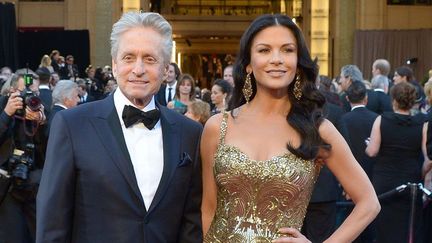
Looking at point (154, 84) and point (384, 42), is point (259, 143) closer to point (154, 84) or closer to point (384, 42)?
point (154, 84)

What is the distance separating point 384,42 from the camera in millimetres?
25469

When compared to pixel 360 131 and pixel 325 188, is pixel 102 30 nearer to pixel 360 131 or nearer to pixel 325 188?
pixel 360 131

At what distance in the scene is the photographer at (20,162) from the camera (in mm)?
7609

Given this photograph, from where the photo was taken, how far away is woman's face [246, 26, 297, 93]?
4.01 meters

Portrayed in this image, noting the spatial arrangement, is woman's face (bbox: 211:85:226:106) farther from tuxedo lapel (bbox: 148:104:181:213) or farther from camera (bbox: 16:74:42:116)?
tuxedo lapel (bbox: 148:104:181:213)

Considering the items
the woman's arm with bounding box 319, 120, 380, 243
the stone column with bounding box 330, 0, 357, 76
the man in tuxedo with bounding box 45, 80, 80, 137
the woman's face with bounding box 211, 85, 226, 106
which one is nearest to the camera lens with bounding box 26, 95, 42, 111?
the man in tuxedo with bounding box 45, 80, 80, 137

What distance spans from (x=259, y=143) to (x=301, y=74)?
1.27ft

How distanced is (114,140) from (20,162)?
14.1ft

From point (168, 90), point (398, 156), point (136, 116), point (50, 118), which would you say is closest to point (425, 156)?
point (398, 156)

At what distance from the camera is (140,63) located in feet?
11.5

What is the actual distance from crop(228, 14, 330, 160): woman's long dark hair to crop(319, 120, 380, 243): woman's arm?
60 mm

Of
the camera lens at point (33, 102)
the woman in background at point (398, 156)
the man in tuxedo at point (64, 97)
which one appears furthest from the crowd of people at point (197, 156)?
the man in tuxedo at point (64, 97)

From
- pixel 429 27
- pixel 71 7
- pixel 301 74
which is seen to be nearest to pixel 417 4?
pixel 429 27

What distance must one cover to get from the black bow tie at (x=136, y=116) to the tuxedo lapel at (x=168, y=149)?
10 centimetres
